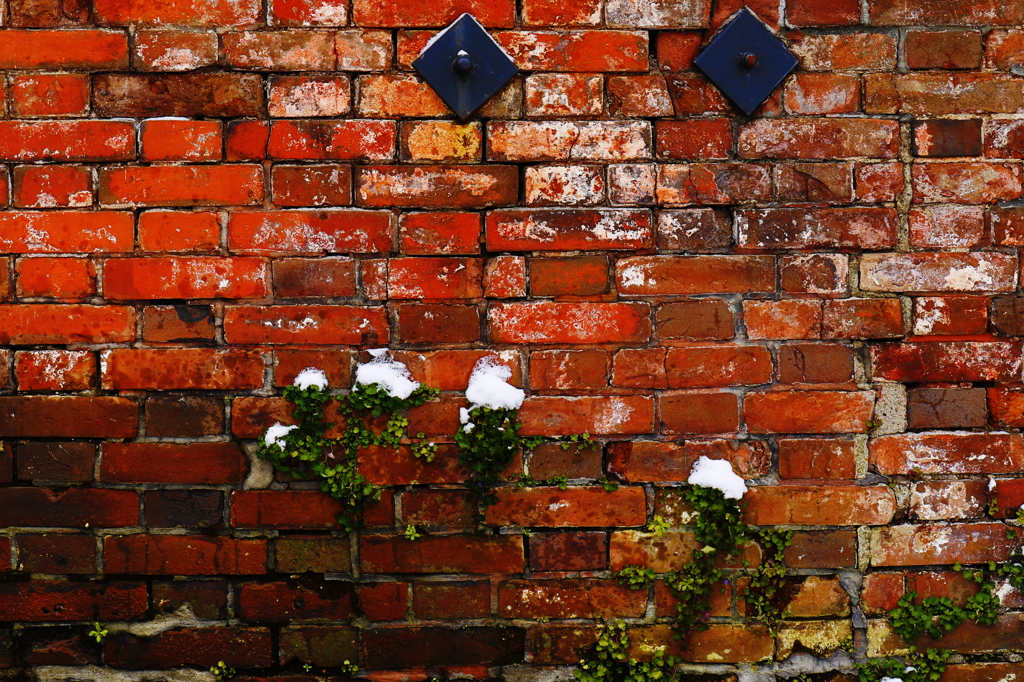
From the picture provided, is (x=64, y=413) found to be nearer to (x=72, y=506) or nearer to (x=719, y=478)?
(x=72, y=506)

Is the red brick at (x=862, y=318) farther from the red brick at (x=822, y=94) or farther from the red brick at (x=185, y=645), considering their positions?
the red brick at (x=185, y=645)

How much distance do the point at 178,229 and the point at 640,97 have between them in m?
1.03

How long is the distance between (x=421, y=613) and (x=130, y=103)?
4.17 ft

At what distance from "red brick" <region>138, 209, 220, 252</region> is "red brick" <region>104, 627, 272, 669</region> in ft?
2.78

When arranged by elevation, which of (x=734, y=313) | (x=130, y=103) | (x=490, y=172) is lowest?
(x=734, y=313)

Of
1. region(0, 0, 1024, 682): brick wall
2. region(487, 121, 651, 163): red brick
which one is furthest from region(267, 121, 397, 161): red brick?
region(487, 121, 651, 163): red brick

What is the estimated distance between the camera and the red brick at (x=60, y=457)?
50.1 inches

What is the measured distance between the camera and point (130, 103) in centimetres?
124

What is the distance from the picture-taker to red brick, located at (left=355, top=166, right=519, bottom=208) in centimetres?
125

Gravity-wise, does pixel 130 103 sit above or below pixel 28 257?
above

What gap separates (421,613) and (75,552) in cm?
77

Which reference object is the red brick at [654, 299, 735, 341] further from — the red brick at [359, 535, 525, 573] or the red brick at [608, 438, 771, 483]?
the red brick at [359, 535, 525, 573]

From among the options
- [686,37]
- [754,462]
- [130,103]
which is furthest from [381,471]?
[686,37]

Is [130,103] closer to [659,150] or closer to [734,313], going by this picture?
[659,150]
